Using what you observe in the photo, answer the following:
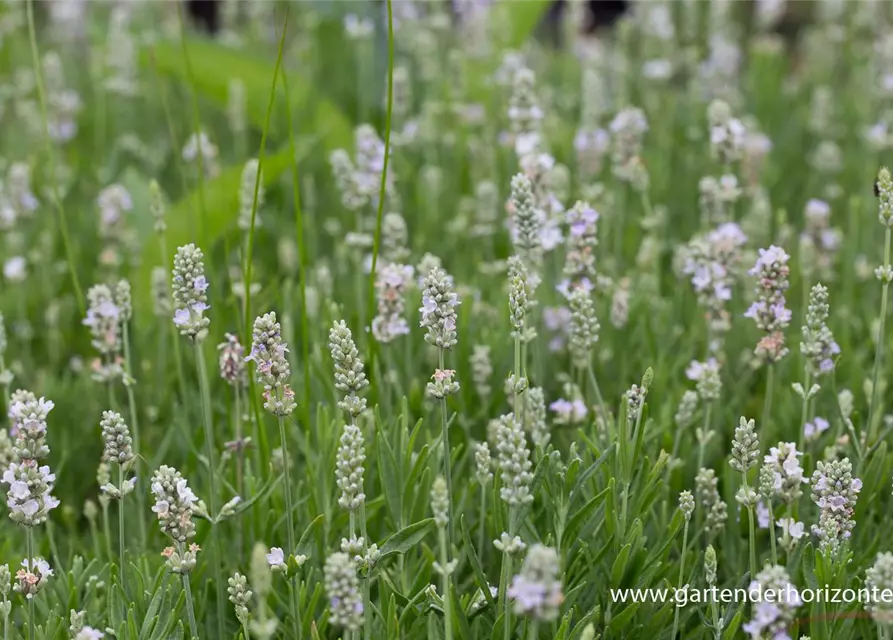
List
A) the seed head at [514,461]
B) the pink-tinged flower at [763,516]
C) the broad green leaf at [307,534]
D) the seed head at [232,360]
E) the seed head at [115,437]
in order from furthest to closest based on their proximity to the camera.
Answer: the seed head at [232,360]
the pink-tinged flower at [763,516]
the broad green leaf at [307,534]
the seed head at [115,437]
the seed head at [514,461]

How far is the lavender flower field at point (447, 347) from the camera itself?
1.76 meters

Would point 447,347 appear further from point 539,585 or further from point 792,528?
point 792,528

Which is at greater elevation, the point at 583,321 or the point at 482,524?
the point at 583,321

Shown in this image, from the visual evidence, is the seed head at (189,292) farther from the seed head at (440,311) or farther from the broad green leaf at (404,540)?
the broad green leaf at (404,540)

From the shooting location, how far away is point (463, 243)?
135 inches

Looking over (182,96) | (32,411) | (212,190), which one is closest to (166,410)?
(212,190)

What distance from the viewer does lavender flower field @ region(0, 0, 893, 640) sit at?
176 centimetres

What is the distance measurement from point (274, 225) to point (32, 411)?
2.02 meters

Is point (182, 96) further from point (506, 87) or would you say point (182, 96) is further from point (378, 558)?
point (378, 558)

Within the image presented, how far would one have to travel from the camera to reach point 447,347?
1714mm

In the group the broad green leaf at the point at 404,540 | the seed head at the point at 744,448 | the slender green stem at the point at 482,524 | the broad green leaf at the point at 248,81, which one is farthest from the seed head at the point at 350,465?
the broad green leaf at the point at 248,81

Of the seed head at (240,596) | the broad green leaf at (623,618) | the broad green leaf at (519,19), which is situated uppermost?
the broad green leaf at (519,19)

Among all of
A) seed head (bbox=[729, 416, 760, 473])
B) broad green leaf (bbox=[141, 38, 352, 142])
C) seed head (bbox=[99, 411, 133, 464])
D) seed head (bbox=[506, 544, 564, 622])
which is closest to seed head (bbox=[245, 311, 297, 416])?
seed head (bbox=[99, 411, 133, 464])

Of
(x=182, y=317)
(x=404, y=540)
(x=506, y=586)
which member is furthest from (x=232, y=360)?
(x=506, y=586)
